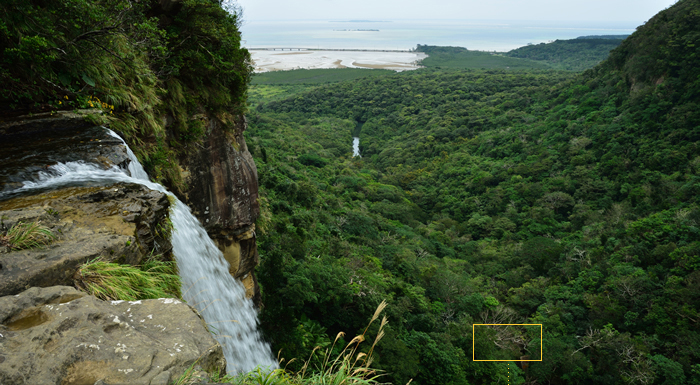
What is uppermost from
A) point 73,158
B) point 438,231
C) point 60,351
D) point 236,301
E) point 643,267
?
point 73,158

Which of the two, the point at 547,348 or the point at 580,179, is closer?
the point at 547,348

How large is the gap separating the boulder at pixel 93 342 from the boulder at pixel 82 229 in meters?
0.41

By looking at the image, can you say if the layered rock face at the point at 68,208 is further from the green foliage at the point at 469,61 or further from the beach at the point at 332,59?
the green foliage at the point at 469,61

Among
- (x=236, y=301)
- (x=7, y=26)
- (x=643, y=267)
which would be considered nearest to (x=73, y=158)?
(x=7, y=26)

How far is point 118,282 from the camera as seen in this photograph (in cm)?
361

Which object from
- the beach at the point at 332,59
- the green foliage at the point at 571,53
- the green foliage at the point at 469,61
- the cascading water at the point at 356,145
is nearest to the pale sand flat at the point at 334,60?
the beach at the point at 332,59

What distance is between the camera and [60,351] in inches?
101

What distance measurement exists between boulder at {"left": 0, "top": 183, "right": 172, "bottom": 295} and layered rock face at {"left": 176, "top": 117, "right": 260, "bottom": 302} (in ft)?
14.8

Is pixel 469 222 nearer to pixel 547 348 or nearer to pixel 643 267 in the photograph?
pixel 643 267

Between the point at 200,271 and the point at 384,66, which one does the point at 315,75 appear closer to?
the point at 384,66

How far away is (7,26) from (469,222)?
47219 mm

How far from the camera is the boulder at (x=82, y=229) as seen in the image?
3.31 m

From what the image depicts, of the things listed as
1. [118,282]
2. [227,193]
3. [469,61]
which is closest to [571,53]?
[469,61]

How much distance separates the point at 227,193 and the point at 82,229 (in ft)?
21.4
